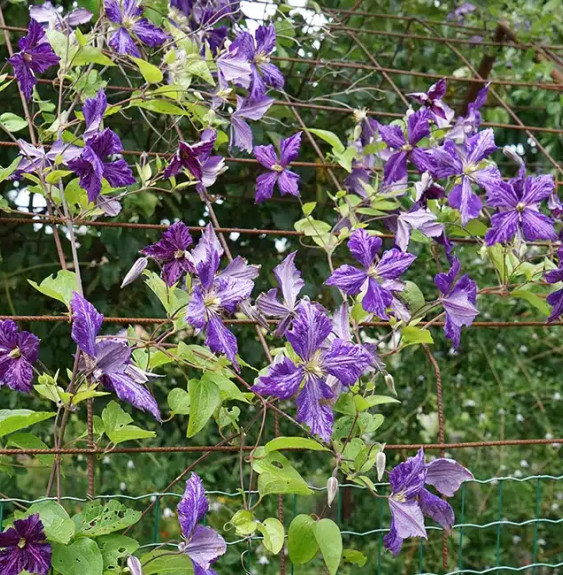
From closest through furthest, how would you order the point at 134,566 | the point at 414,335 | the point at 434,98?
the point at 134,566 < the point at 414,335 < the point at 434,98

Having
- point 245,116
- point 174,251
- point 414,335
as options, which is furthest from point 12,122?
point 414,335

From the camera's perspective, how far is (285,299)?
1.20m

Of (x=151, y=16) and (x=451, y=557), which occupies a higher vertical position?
(x=151, y=16)

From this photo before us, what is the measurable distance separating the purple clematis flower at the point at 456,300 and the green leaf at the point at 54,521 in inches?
22.2

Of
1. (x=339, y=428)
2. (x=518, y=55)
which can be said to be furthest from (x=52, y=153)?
(x=518, y=55)

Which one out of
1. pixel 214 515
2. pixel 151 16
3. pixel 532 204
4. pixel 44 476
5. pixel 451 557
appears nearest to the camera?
pixel 532 204

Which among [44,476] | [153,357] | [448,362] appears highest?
[153,357]

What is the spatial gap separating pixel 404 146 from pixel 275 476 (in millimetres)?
662

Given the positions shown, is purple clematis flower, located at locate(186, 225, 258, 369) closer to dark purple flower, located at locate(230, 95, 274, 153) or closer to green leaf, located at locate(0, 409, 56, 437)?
green leaf, located at locate(0, 409, 56, 437)

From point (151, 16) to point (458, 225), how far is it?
69cm

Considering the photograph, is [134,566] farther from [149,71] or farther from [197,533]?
[149,71]

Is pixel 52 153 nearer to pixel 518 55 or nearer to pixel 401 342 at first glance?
pixel 401 342

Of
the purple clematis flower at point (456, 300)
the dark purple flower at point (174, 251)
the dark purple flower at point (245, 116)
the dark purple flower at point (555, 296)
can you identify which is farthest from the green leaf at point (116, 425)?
the dark purple flower at point (555, 296)

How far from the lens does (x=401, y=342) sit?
4.32 feet
